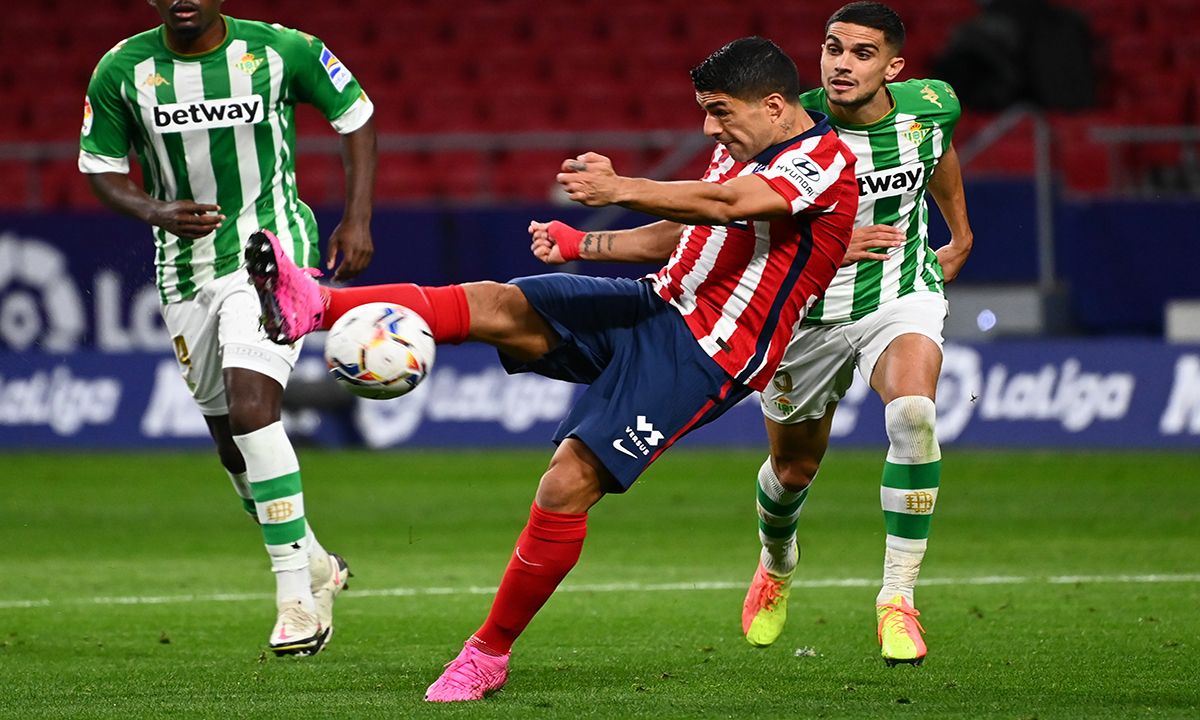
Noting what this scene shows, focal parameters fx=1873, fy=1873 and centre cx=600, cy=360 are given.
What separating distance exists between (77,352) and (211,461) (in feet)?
5.73

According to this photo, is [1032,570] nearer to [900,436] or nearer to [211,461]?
[900,436]

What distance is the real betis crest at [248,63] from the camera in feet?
21.4

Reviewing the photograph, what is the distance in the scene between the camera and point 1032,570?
8367 mm

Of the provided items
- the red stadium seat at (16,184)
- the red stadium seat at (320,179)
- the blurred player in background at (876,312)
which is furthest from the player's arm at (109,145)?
the red stadium seat at (16,184)

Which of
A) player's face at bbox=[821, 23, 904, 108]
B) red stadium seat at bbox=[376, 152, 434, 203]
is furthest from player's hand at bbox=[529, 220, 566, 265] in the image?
red stadium seat at bbox=[376, 152, 434, 203]

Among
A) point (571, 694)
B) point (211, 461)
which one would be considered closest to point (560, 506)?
point (571, 694)

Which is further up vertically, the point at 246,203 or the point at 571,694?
the point at 246,203

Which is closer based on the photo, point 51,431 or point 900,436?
point 900,436

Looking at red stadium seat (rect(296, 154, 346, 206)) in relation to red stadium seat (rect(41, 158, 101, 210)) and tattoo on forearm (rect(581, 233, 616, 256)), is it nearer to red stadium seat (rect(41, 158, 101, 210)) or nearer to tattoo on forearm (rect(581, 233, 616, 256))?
red stadium seat (rect(41, 158, 101, 210))

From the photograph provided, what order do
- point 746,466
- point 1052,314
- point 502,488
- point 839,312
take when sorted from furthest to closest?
point 1052,314 → point 746,466 → point 502,488 → point 839,312

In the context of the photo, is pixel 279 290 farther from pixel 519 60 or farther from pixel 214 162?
pixel 519 60

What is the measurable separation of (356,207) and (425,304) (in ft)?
4.77

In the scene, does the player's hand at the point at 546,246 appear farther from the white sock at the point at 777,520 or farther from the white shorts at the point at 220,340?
the white sock at the point at 777,520

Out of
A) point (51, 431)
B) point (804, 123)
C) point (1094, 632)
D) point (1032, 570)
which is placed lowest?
point (51, 431)
